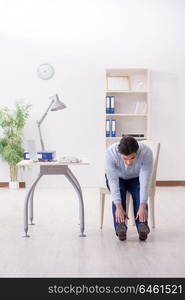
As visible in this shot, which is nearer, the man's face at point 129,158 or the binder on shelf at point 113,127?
the man's face at point 129,158

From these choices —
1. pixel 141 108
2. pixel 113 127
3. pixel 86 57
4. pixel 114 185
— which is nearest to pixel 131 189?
pixel 114 185

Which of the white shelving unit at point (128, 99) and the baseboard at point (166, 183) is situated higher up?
the white shelving unit at point (128, 99)

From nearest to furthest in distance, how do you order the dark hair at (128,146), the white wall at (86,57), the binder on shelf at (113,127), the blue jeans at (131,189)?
1. the dark hair at (128,146)
2. the blue jeans at (131,189)
3. the binder on shelf at (113,127)
4. the white wall at (86,57)

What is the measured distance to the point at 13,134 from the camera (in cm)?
842

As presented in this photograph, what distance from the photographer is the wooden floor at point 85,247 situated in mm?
3887

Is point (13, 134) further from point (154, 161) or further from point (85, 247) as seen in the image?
point (85, 247)

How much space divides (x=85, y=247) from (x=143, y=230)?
504 millimetres

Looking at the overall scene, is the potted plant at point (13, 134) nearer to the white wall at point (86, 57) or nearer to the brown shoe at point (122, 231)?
the white wall at point (86, 57)

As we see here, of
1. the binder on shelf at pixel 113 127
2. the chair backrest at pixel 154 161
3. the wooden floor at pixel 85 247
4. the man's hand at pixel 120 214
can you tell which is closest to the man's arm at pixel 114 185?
the man's hand at pixel 120 214

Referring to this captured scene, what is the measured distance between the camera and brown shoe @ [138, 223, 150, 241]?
15.5ft

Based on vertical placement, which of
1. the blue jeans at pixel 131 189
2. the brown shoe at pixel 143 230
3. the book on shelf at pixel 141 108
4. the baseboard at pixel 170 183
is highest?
the book on shelf at pixel 141 108

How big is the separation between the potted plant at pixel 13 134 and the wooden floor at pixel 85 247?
5.00ft

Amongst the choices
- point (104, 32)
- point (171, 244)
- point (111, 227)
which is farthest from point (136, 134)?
point (171, 244)

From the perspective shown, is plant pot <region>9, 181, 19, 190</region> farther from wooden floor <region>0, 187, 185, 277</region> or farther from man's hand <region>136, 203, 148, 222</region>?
man's hand <region>136, 203, 148, 222</region>
